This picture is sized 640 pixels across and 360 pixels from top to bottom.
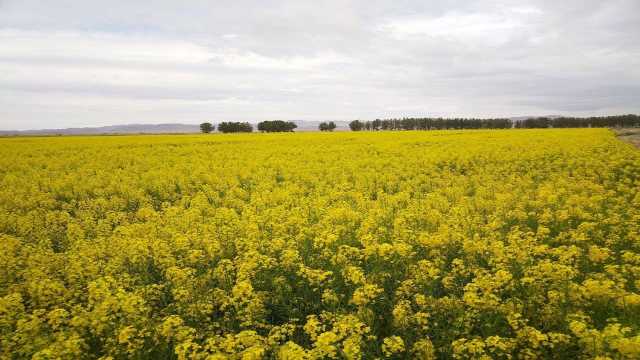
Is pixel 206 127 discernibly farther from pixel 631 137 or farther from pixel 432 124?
pixel 631 137

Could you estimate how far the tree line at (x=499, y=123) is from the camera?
318 ft

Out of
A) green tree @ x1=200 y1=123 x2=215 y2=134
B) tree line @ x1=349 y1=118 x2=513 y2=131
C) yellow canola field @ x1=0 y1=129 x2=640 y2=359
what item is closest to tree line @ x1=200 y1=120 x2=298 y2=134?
green tree @ x1=200 y1=123 x2=215 y2=134

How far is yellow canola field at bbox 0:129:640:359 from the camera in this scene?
198 inches

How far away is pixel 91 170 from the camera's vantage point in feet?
66.8

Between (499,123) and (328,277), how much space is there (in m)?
102

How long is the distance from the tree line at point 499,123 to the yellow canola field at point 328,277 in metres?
90.7

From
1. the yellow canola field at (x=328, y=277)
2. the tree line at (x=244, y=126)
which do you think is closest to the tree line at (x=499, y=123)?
the tree line at (x=244, y=126)

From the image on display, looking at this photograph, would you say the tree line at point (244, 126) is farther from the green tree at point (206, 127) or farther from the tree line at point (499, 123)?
A: the tree line at point (499, 123)

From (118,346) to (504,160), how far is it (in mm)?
21073

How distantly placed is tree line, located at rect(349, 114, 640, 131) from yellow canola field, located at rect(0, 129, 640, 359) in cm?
9067

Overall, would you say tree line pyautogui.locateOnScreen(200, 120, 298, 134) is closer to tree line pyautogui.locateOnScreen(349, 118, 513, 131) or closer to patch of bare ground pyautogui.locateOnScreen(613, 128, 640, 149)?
tree line pyautogui.locateOnScreen(349, 118, 513, 131)

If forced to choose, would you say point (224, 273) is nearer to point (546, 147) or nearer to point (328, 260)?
point (328, 260)

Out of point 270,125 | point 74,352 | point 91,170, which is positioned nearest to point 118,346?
point 74,352

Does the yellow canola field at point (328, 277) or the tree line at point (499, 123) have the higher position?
the tree line at point (499, 123)
